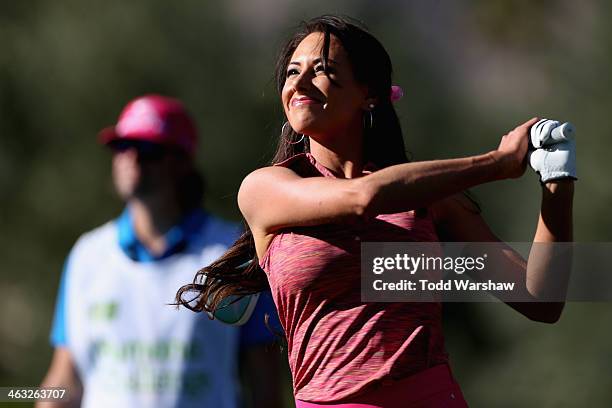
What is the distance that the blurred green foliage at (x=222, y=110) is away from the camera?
37.5ft

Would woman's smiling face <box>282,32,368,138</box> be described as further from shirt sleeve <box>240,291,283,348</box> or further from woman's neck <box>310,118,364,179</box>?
shirt sleeve <box>240,291,283,348</box>

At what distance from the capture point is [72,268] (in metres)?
5.13

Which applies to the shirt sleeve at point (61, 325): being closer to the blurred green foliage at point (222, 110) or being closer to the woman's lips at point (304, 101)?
the woman's lips at point (304, 101)

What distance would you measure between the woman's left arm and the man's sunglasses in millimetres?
1912

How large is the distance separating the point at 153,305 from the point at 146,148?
66cm

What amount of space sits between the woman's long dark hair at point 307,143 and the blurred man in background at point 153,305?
2.97ft

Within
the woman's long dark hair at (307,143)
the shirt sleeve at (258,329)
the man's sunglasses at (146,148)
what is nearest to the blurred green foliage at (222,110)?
the man's sunglasses at (146,148)

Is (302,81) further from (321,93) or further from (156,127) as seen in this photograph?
(156,127)

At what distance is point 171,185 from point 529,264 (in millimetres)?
2044

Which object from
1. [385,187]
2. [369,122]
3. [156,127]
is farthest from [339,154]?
[156,127]

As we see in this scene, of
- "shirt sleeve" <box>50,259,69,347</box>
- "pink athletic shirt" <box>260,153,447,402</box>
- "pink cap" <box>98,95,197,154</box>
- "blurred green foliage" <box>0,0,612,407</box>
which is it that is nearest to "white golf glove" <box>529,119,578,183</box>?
"pink athletic shirt" <box>260,153,447,402</box>

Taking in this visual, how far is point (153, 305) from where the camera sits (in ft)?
16.1

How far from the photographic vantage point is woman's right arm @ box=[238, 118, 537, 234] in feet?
10.4

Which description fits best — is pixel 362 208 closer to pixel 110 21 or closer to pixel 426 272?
pixel 426 272
